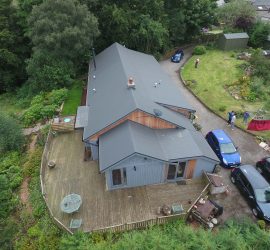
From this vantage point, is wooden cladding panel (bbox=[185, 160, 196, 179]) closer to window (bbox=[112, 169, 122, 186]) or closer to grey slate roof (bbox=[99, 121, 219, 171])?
grey slate roof (bbox=[99, 121, 219, 171])

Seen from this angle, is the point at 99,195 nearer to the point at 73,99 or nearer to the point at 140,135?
the point at 140,135

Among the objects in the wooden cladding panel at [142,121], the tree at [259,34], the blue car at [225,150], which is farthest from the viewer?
the tree at [259,34]

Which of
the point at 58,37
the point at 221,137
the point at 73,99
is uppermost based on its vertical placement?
the point at 58,37

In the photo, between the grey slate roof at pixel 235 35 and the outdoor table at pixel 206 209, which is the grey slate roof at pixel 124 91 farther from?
the grey slate roof at pixel 235 35

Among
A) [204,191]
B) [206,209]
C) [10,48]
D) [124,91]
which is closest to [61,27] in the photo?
[124,91]

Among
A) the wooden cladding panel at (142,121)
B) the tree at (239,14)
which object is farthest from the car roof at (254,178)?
the tree at (239,14)

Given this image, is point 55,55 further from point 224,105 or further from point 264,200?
point 264,200
